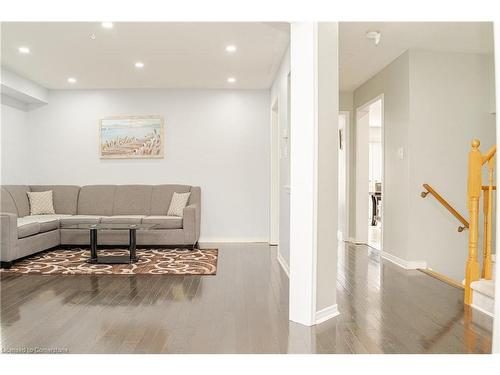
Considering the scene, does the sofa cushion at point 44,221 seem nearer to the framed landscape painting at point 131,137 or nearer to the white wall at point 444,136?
the framed landscape painting at point 131,137

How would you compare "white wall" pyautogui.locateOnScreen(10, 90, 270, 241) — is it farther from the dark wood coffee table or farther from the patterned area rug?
the dark wood coffee table

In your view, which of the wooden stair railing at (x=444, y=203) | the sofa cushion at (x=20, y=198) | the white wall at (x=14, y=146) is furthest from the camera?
the white wall at (x=14, y=146)

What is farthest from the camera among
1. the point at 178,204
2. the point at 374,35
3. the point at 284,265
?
the point at 178,204

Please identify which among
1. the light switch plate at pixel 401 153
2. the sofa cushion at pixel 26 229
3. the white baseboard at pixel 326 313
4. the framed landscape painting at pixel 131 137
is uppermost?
the framed landscape painting at pixel 131 137

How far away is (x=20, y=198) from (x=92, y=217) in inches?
44.6

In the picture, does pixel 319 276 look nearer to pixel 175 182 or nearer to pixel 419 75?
pixel 419 75

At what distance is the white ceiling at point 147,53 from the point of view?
4.49m

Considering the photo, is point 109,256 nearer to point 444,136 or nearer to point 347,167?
point 347,167

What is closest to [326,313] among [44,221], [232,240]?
[232,240]

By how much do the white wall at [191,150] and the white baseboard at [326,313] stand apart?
4.14m

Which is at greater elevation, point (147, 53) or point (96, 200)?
point (147, 53)

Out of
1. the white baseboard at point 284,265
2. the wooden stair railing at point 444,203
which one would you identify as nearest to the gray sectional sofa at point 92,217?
the white baseboard at point 284,265

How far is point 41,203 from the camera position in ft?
22.6
